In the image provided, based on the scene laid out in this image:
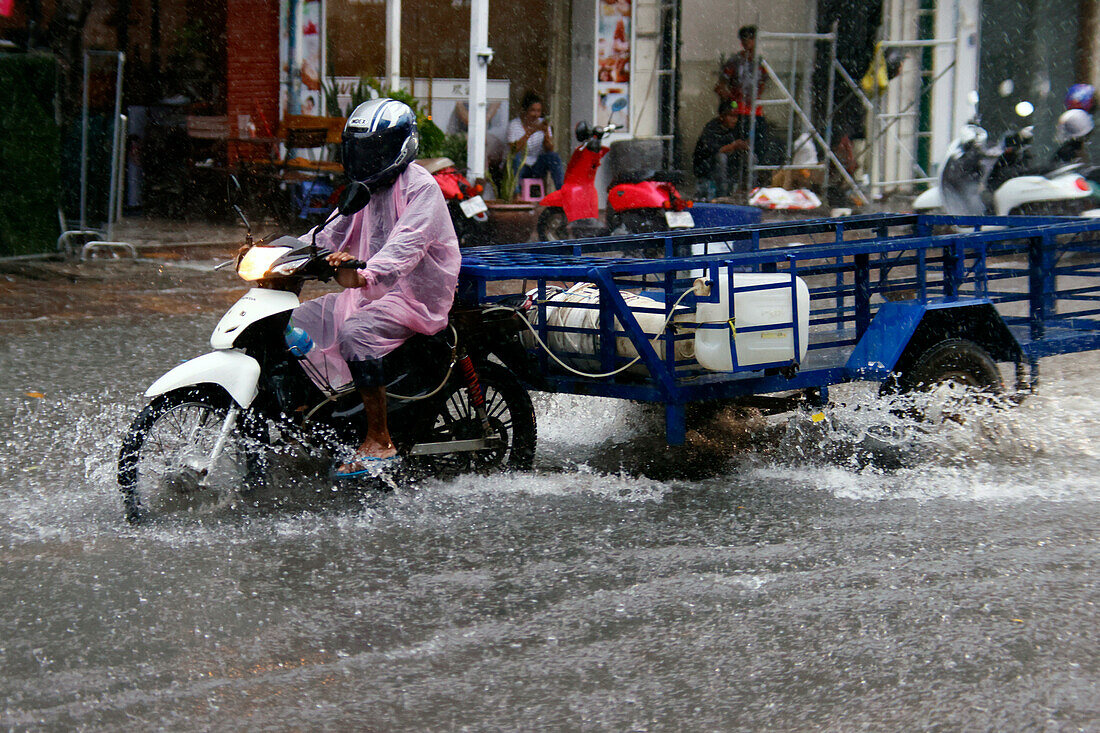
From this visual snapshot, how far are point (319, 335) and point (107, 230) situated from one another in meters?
8.05

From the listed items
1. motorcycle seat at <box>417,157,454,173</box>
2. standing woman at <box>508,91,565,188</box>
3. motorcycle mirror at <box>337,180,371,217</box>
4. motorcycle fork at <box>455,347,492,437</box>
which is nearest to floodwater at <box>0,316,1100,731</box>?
motorcycle fork at <box>455,347,492,437</box>

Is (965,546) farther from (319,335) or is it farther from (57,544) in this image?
(57,544)

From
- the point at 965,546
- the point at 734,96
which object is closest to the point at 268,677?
the point at 965,546

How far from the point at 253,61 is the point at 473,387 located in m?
12.5

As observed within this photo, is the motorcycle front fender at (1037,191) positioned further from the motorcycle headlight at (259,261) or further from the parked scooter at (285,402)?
the motorcycle headlight at (259,261)

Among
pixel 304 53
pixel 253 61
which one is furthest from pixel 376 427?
pixel 253 61

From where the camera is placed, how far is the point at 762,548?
4.51 meters

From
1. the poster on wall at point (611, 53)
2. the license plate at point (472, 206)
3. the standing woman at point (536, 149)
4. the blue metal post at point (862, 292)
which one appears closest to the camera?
the blue metal post at point (862, 292)

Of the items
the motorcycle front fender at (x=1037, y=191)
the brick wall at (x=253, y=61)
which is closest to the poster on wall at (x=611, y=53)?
the brick wall at (x=253, y=61)

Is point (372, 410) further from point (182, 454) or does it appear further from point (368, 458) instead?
point (182, 454)

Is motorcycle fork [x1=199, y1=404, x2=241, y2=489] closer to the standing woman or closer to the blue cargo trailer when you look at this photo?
the blue cargo trailer

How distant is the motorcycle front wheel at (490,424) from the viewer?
527 cm

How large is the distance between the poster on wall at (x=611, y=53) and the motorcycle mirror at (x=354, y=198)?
12.4 m

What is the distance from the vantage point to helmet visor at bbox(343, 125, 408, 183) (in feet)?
16.3
